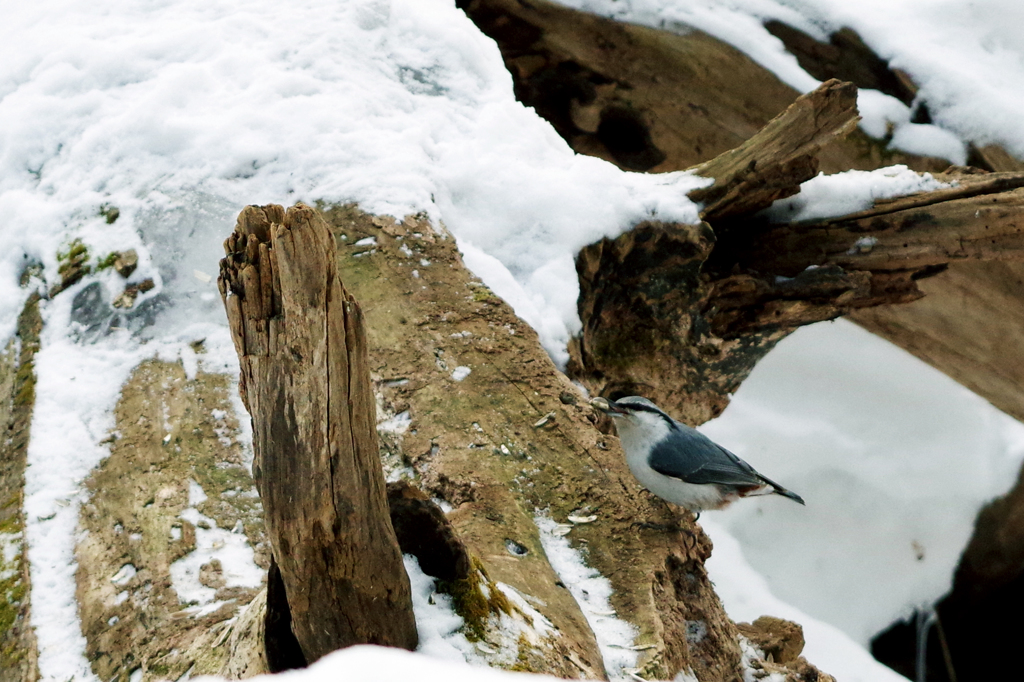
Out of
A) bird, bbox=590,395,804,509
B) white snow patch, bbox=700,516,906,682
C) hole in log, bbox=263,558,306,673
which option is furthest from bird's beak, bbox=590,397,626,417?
white snow patch, bbox=700,516,906,682

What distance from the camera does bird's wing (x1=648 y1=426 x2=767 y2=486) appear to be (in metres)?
2.42

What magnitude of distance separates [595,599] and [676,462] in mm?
503

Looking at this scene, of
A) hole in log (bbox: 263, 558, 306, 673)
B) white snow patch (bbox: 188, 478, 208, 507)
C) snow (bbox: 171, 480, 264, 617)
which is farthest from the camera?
white snow patch (bbox: 188, 478, 208, 507)

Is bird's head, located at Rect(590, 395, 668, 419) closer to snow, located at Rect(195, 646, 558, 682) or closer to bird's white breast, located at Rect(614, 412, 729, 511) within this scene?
bird's white breast, located at Rect(614, 412, 729, 511)

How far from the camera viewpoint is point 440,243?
3.04m

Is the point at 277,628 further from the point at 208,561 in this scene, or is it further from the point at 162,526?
the point at 162,526

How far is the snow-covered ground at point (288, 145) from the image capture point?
2.60 m

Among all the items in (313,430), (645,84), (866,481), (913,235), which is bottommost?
(866,481)

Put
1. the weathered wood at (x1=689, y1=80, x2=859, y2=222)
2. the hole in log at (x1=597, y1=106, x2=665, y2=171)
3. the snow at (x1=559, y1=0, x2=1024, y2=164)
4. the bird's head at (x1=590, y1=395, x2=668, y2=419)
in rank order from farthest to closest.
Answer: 1. the hole in log at (x1=597, y1=106, x2=665, y2=171)
2. the snow at (x1=559, y1=0, x2=1024, y2=164)
3. the weathered wood at (x1=689, y1=80, x2=859, y2=222)
4. the bird's head at (x1=590, y1=395, x2=668, y2=419)

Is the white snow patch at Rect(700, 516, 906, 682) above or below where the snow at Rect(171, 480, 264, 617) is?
below

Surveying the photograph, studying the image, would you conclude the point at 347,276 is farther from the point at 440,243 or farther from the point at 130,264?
the point at 130,264

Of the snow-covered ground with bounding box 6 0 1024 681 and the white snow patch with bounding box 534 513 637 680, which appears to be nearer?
the white snow patch with bounding box 534 513 637 680

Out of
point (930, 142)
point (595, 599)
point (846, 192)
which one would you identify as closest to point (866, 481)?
point (930, 142)

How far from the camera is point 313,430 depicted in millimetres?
1438
